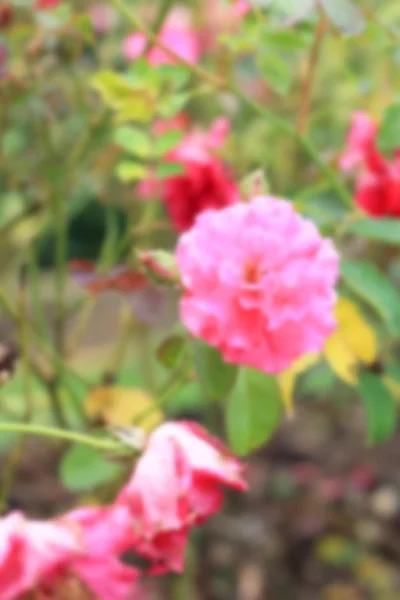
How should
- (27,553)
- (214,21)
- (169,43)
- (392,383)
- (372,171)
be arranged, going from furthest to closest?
(214,21) < (169,43) < (392,383) < (372,171) < (27,553)

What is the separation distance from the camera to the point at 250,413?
0.66 m

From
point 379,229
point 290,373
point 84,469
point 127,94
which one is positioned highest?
point 127,94

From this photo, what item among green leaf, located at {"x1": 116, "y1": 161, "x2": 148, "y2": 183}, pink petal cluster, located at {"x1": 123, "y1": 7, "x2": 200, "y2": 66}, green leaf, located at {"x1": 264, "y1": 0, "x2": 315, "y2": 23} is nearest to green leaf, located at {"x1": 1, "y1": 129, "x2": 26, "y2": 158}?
pink petal cluster, located at {"x1": 123, "y1": 7, "x2": 200, "y2": 66}

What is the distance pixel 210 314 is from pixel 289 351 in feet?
0.18

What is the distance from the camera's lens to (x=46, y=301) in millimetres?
2232

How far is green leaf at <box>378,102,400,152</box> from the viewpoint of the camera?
27.1 inches

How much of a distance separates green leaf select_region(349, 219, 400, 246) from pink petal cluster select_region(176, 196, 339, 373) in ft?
0.46

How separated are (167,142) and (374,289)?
20 cm

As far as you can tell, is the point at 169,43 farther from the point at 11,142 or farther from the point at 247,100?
the point at 247,100

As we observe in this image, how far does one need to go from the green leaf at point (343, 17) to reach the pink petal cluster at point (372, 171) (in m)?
0.15

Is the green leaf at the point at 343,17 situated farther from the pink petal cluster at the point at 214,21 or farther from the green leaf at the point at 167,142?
the pink petal cluster at the point at 214,21

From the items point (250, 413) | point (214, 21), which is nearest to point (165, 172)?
point (250, 413)

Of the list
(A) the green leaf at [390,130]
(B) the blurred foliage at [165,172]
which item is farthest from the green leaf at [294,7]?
(A) the green leaf at [390,130]

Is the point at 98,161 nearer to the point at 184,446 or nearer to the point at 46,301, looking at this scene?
the point at 184,446
